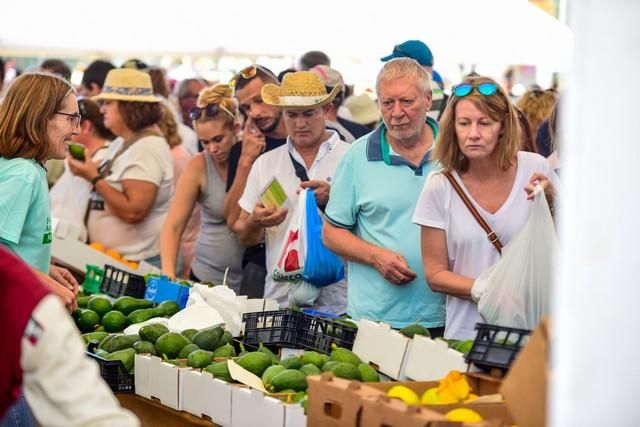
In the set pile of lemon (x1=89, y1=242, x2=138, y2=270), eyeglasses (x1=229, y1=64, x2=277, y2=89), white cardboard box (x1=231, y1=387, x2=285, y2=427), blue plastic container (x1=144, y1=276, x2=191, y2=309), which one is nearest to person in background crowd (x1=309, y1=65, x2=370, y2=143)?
eyeglasses (x1=229, y1=64, x2=277, y2=89)

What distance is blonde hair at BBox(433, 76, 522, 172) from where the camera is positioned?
167 inches

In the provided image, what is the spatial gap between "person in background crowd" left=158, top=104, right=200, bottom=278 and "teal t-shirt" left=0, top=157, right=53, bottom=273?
9.47ft

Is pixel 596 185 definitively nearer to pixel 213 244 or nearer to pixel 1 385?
pixel 1 385

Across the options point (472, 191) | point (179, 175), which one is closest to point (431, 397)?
point (472, 191)

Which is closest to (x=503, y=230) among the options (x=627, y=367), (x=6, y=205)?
(x=6, y=205)

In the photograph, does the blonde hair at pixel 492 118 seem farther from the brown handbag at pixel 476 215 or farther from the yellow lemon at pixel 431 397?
the yellow lemon at pixel 431 397

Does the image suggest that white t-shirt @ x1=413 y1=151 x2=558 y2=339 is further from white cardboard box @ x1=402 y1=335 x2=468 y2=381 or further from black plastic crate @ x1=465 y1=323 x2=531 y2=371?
black plastic crate @ x1=465 y1=323 x2=531 y2=371

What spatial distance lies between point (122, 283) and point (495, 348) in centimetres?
284

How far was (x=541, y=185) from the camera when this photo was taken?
4133 millimetres

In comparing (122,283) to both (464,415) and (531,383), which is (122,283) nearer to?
(464,415)

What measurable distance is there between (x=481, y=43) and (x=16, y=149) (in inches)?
260

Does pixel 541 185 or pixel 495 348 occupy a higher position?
pixel 541 185

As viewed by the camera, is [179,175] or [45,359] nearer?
[45,359]

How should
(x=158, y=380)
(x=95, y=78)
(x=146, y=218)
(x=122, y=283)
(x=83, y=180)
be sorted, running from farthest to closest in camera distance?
(x=95, y=78) < (x=83, y=180) < (x=146, y=218) < (x=122, y=283) < (x=158, y=380)
